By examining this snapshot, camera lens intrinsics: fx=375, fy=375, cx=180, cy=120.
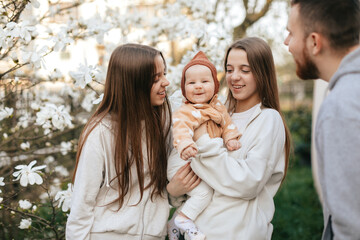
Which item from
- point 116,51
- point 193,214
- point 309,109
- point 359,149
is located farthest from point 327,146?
point 309,109

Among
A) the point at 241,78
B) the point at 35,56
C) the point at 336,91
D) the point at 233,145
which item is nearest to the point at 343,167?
the point at 336,91

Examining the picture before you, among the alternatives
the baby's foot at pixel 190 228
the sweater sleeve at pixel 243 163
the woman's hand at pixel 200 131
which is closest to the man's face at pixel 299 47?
the sweater sleeve at pixel 243 163

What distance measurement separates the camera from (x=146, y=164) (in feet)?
7.47

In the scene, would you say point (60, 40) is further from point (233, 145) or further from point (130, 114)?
point (233, 145)

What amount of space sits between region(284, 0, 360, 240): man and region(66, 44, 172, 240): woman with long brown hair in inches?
36.2

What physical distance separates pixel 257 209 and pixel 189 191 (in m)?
0.39

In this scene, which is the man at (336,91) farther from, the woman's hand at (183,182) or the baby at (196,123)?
the woman's hand at (183,182)

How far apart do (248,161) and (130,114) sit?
0.74m

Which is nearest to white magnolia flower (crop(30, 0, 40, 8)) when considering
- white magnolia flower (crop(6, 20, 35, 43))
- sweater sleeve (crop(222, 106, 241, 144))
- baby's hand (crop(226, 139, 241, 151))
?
white magnolia flower (crop(6, 20, 35, 43))

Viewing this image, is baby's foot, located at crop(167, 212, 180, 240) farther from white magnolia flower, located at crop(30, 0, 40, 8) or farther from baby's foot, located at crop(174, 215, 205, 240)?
white magnolia flower, located at crop(30, 0, 40, 8)

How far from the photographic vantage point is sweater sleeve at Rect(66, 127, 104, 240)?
212cm

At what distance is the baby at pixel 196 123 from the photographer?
209cm

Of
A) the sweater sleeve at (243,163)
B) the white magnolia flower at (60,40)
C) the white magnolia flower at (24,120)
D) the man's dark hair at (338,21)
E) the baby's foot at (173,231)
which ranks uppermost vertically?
the man's dark hair at (338,21)

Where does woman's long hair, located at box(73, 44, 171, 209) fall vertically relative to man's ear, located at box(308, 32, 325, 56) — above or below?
below
